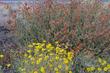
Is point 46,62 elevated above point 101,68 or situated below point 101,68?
above

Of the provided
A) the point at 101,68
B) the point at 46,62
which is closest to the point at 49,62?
the point at 46,62

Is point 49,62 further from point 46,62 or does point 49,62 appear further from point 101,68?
point 101,68

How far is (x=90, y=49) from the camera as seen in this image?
19.5 feet

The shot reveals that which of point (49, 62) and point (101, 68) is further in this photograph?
point (101, 68)

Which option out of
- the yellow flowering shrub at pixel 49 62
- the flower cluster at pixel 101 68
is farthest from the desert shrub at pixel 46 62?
the flower cluster at pixel 101 68

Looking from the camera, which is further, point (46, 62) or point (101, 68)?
point (101, 68)

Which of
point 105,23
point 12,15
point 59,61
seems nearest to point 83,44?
point 105,23

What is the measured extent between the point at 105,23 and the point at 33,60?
183 cm

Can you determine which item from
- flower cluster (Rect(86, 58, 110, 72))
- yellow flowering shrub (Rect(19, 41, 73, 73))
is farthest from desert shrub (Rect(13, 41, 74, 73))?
flower cluster (Rect(86, 58, 110, 72))

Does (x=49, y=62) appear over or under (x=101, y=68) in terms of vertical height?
over

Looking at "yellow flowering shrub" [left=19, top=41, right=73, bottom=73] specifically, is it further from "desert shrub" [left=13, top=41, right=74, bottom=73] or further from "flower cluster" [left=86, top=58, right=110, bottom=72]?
"flower cluster" [left=86, top=58, right=110, bottom=72]

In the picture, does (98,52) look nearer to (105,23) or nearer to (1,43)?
(105,23)

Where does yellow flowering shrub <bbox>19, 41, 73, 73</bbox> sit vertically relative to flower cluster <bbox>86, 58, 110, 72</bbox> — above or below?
above

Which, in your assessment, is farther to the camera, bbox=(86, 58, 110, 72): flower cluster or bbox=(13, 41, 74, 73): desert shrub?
bbox=(86, 58, 110, 72): flower cluster
